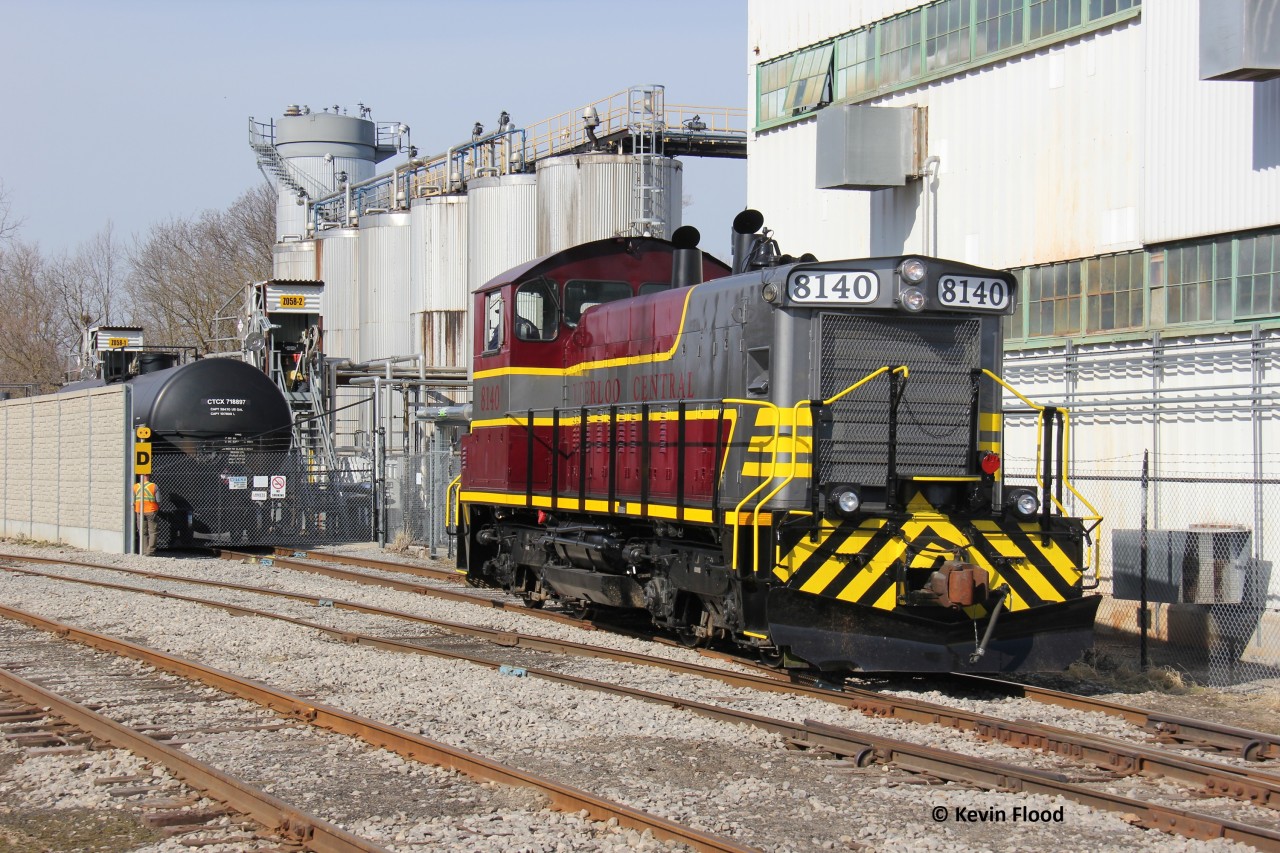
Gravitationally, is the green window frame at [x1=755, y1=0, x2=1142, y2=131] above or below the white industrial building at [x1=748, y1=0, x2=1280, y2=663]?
above

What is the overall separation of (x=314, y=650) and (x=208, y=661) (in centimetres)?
95

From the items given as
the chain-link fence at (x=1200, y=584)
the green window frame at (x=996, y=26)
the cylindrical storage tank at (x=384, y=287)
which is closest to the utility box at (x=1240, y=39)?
the green window frame at (x=996, y=26)

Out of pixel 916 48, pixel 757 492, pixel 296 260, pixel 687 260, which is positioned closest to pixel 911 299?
pixel 757 492

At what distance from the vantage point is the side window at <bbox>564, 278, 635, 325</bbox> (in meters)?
14.0

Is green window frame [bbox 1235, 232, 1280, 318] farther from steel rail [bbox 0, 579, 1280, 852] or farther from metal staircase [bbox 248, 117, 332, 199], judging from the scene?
metal staircase [bbox 248, 117, 332, 199]

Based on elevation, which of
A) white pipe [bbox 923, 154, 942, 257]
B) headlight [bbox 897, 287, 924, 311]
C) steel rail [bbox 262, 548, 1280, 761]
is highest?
white pipe [bbox 923, 154, 942, 257]

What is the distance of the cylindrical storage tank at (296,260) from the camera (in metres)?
49.3

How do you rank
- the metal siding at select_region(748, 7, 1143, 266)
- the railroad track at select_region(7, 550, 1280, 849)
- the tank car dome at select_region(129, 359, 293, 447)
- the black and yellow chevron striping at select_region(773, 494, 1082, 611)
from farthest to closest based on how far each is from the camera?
1. the tank car dome at select_region(129, 359, 293, 447)
2. the metal siding at select_region(748, 7, 1143, 266)
3. the black and yellow chevron striping at select_region(773, 494, 1082, 611)
4. the railroad track at select_region(7, 550, 1280, 849)

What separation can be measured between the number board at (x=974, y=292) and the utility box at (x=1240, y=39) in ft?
14.9

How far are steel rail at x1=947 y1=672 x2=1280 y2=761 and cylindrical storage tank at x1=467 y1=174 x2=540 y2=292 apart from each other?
29.1 meters

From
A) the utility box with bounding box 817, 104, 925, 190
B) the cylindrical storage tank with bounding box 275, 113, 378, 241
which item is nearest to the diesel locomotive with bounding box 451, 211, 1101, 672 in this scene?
the utility box with bounding box 817, 104, 925, 190

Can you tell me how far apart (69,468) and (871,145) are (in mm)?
17296

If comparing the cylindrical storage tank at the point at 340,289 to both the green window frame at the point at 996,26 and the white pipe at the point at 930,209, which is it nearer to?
the white pipe at the point at 930,209

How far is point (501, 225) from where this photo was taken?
3853cm
